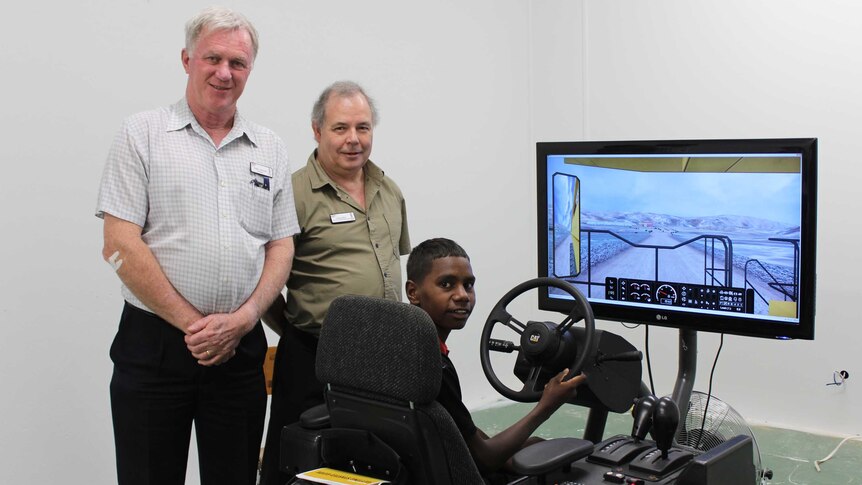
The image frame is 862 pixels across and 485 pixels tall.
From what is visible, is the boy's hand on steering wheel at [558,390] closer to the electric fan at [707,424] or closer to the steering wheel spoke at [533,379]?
the steering wheel spoke at [533,379]

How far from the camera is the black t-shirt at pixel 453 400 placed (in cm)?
223

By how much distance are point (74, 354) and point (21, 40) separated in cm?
118

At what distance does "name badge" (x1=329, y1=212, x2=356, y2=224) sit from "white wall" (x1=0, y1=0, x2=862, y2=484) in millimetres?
1146

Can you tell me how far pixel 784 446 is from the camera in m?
4.39

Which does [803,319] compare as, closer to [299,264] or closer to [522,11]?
[299,264]

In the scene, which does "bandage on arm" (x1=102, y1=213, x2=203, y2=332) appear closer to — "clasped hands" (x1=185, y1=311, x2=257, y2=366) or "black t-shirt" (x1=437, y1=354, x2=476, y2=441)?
"clasped hands" (x1=185, y1=311, x2=257, y2=366)

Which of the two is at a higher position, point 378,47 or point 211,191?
point 378,47

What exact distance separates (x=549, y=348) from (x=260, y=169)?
992 millimetres

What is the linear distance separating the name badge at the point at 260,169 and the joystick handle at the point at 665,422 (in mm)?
1296

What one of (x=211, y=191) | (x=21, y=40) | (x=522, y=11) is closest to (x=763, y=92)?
(x=522, y=11)

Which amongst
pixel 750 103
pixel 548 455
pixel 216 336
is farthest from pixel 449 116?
pixel 548 455

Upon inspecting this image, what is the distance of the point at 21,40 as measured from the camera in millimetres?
→ 3229

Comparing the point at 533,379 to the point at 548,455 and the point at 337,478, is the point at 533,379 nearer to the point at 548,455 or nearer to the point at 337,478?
the point at 548,455

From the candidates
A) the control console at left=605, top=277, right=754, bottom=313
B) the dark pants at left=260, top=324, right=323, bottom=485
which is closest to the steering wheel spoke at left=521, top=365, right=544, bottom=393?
the control console at left=605, top=277, right=754, bottom=313
